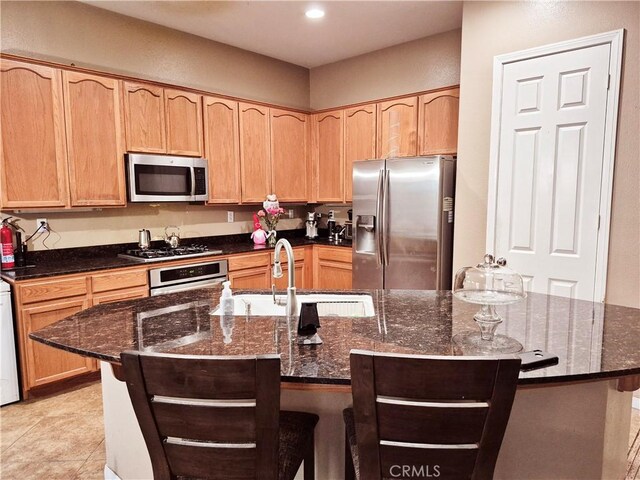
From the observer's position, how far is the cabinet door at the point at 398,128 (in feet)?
→ 13.6

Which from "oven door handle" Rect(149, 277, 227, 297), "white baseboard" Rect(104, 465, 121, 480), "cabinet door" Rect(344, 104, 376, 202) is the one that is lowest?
"white baseboard" Rect(104, 465, 121, 480)

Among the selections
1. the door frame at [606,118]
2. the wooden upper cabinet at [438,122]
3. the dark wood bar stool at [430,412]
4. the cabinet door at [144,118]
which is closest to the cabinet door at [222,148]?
the cabinet door at [144,118]

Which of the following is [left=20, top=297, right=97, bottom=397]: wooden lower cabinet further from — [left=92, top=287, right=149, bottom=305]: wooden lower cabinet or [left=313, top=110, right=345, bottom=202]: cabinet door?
[left=313, top=110, right=345, bottom=202]: cabinet door

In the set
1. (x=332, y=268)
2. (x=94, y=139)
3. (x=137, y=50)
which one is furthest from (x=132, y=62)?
(x=332, y=268)

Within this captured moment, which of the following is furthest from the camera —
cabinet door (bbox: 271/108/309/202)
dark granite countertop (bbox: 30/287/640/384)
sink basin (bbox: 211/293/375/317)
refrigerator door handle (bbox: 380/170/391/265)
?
cabinet door (bbox: 271/108/309/202)

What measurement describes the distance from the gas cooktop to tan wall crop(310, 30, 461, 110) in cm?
242

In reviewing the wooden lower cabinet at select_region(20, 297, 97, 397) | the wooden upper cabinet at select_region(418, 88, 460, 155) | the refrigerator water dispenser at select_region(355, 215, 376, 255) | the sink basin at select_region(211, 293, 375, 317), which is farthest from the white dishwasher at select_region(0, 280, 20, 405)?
the wooden upper cabinet at select_region(418, 88, 460, 155)

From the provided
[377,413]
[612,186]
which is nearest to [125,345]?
[377,413]

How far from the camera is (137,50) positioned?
3.75 m

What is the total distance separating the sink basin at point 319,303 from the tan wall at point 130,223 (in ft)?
6.86

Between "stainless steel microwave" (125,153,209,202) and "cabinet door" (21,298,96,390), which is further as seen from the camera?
"stainless steel microwave" (125,153,209,202)

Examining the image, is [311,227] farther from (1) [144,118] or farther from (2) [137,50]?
(2) [137,50]

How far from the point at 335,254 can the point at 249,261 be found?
0.94 meters

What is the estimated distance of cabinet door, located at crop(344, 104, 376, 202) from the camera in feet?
14.6
